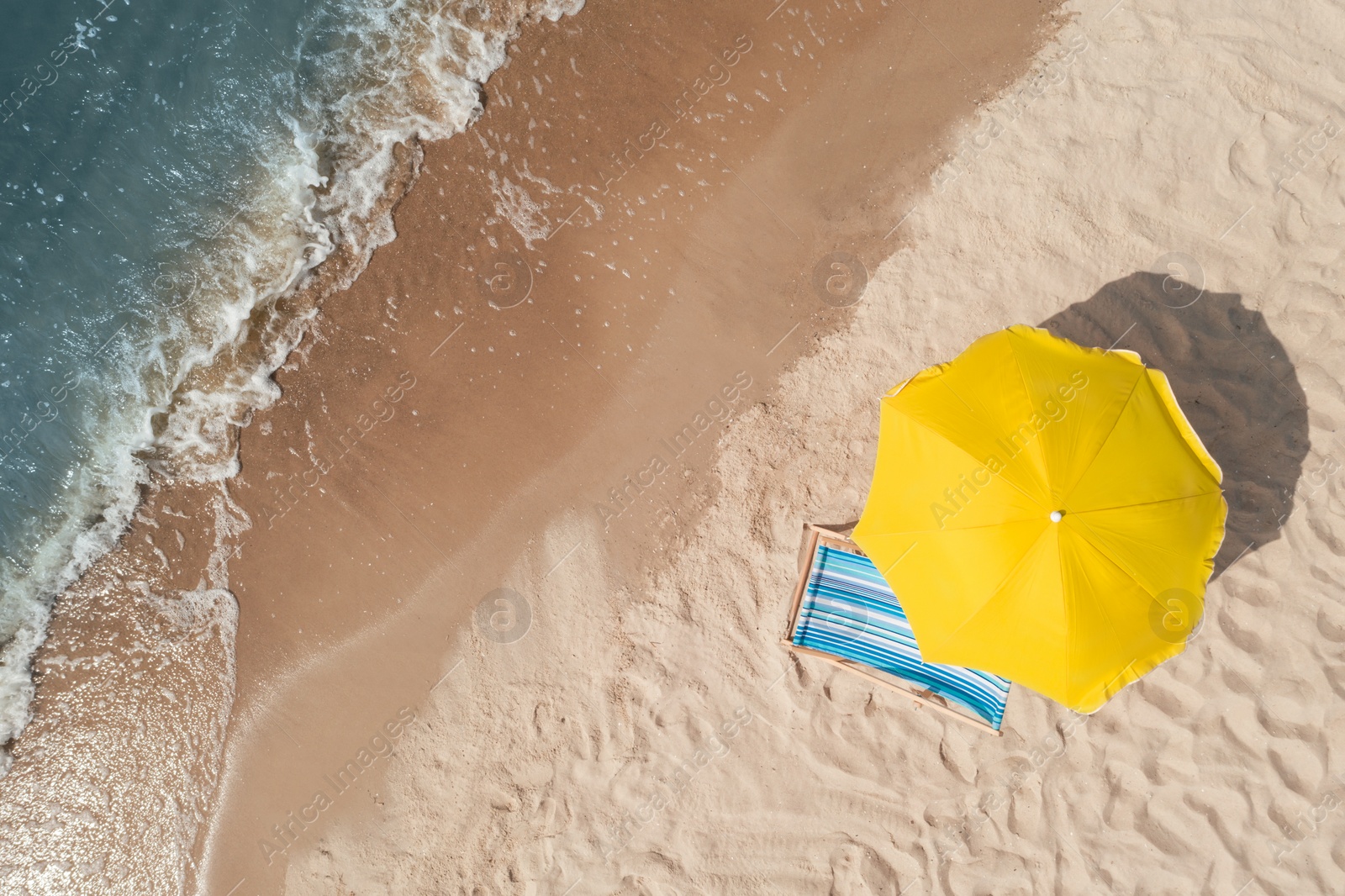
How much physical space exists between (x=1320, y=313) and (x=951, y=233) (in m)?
3.15

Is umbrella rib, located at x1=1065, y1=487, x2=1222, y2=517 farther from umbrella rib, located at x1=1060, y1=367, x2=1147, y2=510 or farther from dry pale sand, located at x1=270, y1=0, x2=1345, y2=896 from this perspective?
dry pale sand, located at x1=270, y1=0, x2=1345, y2=896

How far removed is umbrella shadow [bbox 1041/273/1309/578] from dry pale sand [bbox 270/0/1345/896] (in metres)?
0.02

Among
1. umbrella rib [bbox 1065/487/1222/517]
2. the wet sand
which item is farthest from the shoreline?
umbrella rib [bbox 1065/487/1222/517]

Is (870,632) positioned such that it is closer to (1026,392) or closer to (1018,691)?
(1018,691)

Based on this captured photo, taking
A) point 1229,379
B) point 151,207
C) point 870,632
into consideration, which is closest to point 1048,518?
point 870,632

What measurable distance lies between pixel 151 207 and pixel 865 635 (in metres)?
7.78

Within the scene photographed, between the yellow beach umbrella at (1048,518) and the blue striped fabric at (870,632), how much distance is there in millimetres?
1012

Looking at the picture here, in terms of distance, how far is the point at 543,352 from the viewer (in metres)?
6.68

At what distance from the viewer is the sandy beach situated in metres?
6.12

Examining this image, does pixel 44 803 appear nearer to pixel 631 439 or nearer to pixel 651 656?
pixel 651 656

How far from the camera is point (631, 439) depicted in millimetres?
6609

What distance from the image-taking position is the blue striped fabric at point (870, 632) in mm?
5828

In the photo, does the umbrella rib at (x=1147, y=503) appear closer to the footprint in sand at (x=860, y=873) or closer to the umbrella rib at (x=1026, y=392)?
the umbrella rib at (x=1026, y=392)

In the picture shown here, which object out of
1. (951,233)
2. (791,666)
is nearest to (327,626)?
(791,666)
